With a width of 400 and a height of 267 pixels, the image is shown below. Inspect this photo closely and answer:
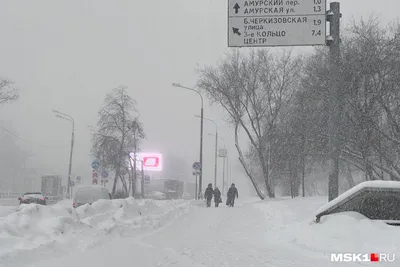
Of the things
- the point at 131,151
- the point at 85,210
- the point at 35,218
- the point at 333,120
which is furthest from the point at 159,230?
the point at 131,151

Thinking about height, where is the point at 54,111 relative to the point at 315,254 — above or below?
above

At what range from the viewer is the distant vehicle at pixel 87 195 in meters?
22.0

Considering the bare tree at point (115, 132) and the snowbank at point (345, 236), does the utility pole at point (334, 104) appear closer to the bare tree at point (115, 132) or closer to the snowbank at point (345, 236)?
the snowbank at point (345, 236)

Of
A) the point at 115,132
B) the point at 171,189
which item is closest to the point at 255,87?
the point at 115,132

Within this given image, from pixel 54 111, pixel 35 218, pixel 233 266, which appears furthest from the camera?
pixel 54 111

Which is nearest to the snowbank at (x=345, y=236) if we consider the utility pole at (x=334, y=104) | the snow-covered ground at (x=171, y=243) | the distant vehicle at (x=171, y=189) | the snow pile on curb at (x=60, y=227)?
the snow-covered ground at (x=171, y=243)

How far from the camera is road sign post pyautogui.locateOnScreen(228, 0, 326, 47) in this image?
486 inches

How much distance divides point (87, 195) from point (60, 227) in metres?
12.9

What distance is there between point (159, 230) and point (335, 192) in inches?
210

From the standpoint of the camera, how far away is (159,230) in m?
14.3

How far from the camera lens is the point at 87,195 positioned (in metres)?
22.2

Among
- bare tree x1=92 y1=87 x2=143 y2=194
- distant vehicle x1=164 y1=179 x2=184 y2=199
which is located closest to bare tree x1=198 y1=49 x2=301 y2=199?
bare tree x1=92 y1=87 x2=143 y2=194

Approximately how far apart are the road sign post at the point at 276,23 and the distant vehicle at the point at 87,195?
12230 mm

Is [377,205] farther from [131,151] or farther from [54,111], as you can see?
[54,111]
